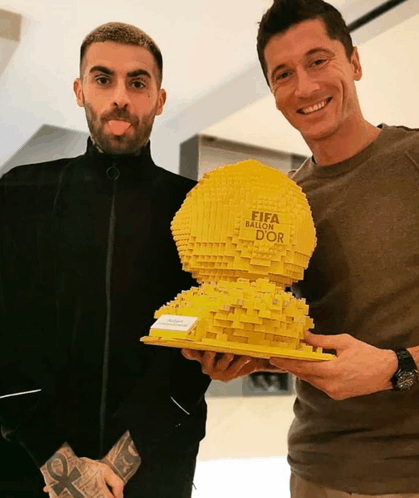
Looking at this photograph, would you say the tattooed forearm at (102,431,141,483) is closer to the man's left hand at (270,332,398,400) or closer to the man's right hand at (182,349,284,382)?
the man's right hand at (182,349,284,382)

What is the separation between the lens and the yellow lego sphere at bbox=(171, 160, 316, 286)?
940 mm

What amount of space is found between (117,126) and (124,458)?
65 centimetres

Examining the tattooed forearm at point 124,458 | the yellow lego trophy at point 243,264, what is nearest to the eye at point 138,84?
the yellow lego trophy at point 243,264

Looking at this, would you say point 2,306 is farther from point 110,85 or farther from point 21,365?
point 110,85

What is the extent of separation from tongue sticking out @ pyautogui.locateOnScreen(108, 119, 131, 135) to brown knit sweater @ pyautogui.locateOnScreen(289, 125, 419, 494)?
45 centimetres

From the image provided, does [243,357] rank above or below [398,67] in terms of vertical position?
below

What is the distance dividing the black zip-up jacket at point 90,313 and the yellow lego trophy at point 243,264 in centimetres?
15

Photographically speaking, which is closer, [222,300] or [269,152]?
[222,300]

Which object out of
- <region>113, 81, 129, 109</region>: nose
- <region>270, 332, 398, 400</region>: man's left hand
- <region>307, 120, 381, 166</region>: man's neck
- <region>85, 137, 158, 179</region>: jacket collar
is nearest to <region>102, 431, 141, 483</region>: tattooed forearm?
<region>270, 332, 398, 400</region>: man's left hand

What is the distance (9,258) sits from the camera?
1083mm

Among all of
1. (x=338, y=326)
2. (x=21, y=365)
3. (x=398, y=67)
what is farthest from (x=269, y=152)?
(x=21, y=365)

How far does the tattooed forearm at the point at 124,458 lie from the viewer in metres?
1.02

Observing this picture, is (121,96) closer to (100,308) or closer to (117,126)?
(117,126)

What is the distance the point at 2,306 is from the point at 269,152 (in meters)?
2.72
